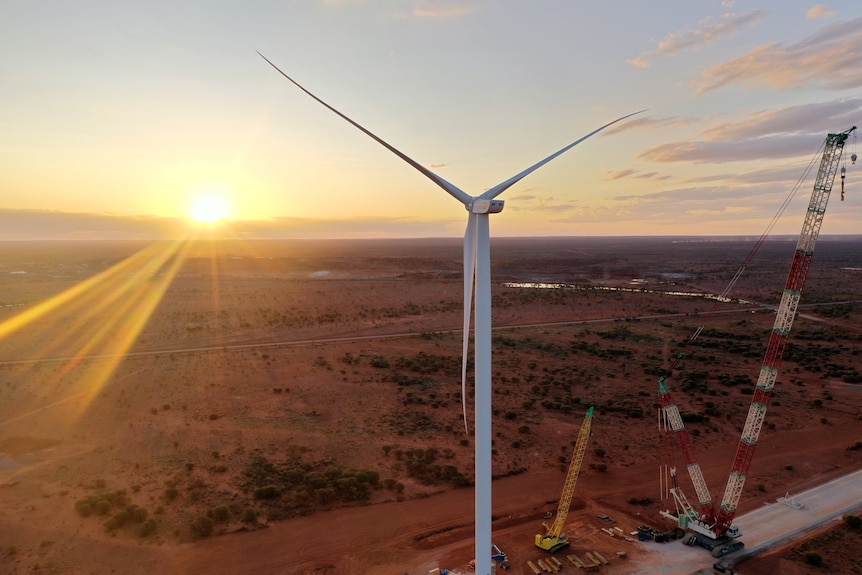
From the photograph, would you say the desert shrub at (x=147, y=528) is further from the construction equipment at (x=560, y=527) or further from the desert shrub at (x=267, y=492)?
the construction equipment at (x=560, y=527)

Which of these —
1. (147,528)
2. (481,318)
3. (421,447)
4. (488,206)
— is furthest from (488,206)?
(421,447)

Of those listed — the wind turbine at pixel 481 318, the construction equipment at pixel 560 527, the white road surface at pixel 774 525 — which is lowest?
the white road surface at pixel 774 525

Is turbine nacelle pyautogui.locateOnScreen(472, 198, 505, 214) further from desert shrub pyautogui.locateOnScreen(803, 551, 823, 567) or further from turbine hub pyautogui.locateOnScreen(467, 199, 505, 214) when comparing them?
desert shrub pyautogui.locateOnScreen(803, 551, 823, 567)

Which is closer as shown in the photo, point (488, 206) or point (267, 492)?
point (488, 206)

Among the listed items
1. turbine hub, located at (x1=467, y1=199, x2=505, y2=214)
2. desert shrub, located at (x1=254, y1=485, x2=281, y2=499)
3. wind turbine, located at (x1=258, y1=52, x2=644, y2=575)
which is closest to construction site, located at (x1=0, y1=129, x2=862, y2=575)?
desert shrub, located at (x1=254, y1=485, x2=281, y2=499)

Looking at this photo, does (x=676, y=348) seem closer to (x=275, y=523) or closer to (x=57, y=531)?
(x=275, y=523)

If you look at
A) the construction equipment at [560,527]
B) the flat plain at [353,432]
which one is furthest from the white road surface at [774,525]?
the construction equipment at [560,527]

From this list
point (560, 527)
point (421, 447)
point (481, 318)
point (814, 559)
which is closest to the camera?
point (481, 318)

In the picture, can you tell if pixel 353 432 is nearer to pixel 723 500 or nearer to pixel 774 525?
pixel 723 500

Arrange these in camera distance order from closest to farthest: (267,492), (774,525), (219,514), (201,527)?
(201,527) → (219,514) → (774,525) → (267,492)

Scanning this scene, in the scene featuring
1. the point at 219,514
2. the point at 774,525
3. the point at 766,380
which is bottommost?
the point at 774,525
